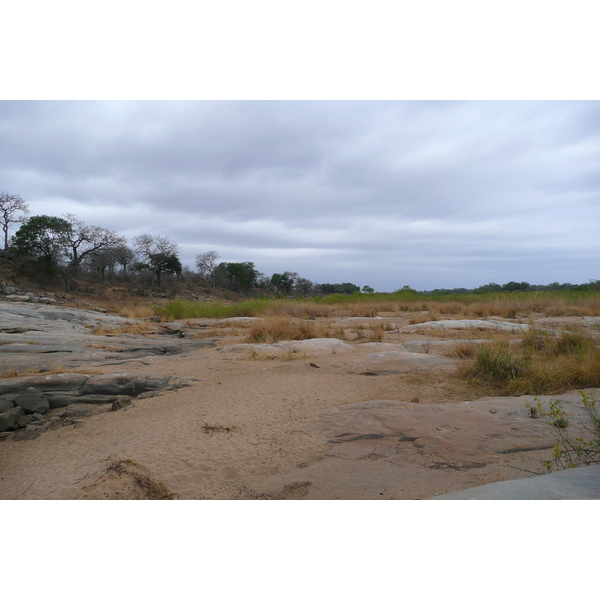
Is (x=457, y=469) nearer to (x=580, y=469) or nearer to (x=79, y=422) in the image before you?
(x=580, y=469)

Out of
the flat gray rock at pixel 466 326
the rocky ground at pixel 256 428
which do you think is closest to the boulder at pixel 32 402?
the rocky ground at pixel 256 428

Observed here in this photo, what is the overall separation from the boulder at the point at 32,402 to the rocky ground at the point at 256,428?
2 cm

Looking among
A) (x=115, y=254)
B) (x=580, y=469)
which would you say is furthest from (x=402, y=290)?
(x=115, y=254)

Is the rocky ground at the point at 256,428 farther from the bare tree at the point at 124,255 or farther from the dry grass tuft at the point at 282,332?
the bare tree at the point at 124,255

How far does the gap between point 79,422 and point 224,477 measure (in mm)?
2569

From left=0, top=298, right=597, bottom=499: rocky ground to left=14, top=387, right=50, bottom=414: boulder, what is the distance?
0.02 meters

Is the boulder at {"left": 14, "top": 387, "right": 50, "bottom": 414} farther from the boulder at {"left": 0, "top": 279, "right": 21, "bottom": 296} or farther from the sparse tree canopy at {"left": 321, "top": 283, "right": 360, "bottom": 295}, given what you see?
the sparse tree canopy at {"left": 321, "top": 283, "right": 360, "bottom": 295}

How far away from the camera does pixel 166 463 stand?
3498 millimetres

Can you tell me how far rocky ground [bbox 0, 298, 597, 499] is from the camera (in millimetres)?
3111

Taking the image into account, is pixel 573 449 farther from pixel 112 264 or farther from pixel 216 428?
pixel 112 264

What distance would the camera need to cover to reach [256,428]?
436 centimetres

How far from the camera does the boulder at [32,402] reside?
4965 millimetres

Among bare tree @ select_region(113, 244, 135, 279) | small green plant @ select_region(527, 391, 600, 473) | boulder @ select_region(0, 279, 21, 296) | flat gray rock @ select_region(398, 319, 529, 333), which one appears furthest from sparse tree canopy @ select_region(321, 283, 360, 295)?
small green plant @ select_region(527, 391, 600, 473)

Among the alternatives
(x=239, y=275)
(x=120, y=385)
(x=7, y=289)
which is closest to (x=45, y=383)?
(x=120, y=385)
